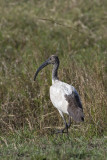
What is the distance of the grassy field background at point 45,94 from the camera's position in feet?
17.1

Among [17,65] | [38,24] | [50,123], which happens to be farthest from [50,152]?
[38,24]

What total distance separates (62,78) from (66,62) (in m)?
0.28

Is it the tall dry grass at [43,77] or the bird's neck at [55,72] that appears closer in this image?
the tall dry grass at [43,77]

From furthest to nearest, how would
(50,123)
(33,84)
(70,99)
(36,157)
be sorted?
(33,84)
(50,123)
(70,99)
(36,157)

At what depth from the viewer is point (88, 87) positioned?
661 centimetres

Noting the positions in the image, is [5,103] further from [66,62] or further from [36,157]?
[36,157]

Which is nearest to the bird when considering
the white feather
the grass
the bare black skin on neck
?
the white feather

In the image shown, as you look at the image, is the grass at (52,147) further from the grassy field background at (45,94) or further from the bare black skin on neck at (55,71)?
the bare black skin on neck at (55,71)

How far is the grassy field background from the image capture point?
206 inches

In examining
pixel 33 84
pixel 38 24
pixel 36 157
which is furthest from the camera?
pixel 38 24

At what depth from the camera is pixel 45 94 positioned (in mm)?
6926

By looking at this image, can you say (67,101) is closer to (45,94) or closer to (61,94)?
(61,94)

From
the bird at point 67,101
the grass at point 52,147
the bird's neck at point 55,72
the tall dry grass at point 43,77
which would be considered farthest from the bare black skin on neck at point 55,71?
the grass at point 52,147

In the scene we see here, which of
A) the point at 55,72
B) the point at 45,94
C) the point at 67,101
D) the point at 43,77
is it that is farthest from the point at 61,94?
the point at 43,77
